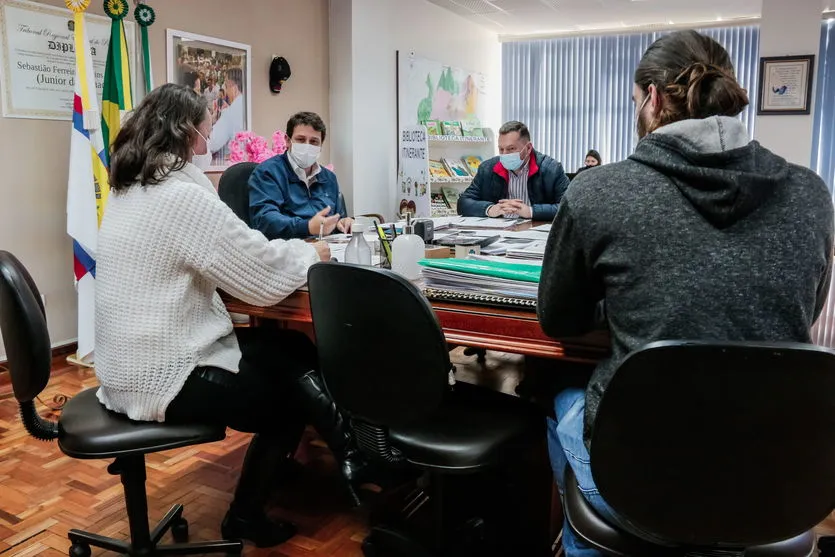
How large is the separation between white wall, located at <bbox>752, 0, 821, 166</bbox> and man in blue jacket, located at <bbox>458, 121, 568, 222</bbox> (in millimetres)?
2716

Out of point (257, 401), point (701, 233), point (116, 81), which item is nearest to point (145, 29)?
point (116, 81)

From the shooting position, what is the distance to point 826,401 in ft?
2.83

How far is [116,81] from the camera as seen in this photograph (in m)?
3.28

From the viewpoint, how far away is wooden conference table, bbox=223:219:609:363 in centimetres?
125

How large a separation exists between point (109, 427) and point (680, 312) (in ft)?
3.81

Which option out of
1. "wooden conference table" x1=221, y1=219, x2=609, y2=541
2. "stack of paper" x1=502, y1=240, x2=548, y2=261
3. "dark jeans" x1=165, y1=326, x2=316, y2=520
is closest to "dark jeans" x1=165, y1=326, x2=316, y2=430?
"dark jeans" x1=165, y1=326, x2=316, y2=520

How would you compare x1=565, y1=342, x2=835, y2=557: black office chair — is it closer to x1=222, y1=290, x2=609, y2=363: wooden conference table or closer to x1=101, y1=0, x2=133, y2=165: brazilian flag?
x1=222, y1=290, x2=609, y2=363: wooden conference table

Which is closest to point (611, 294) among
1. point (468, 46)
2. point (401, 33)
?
point (401, 33)

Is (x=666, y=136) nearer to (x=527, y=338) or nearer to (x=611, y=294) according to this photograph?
(x=611, y=294)

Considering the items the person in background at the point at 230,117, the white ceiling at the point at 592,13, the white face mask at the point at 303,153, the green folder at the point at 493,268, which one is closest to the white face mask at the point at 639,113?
the green folder at the point at 493,268

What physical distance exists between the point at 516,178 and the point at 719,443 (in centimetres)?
275

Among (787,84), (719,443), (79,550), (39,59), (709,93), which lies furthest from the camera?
(787,84)

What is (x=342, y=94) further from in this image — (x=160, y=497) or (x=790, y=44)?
(x=160, y=497)

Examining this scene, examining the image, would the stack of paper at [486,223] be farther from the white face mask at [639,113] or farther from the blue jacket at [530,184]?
the white face mask at [639,113]
